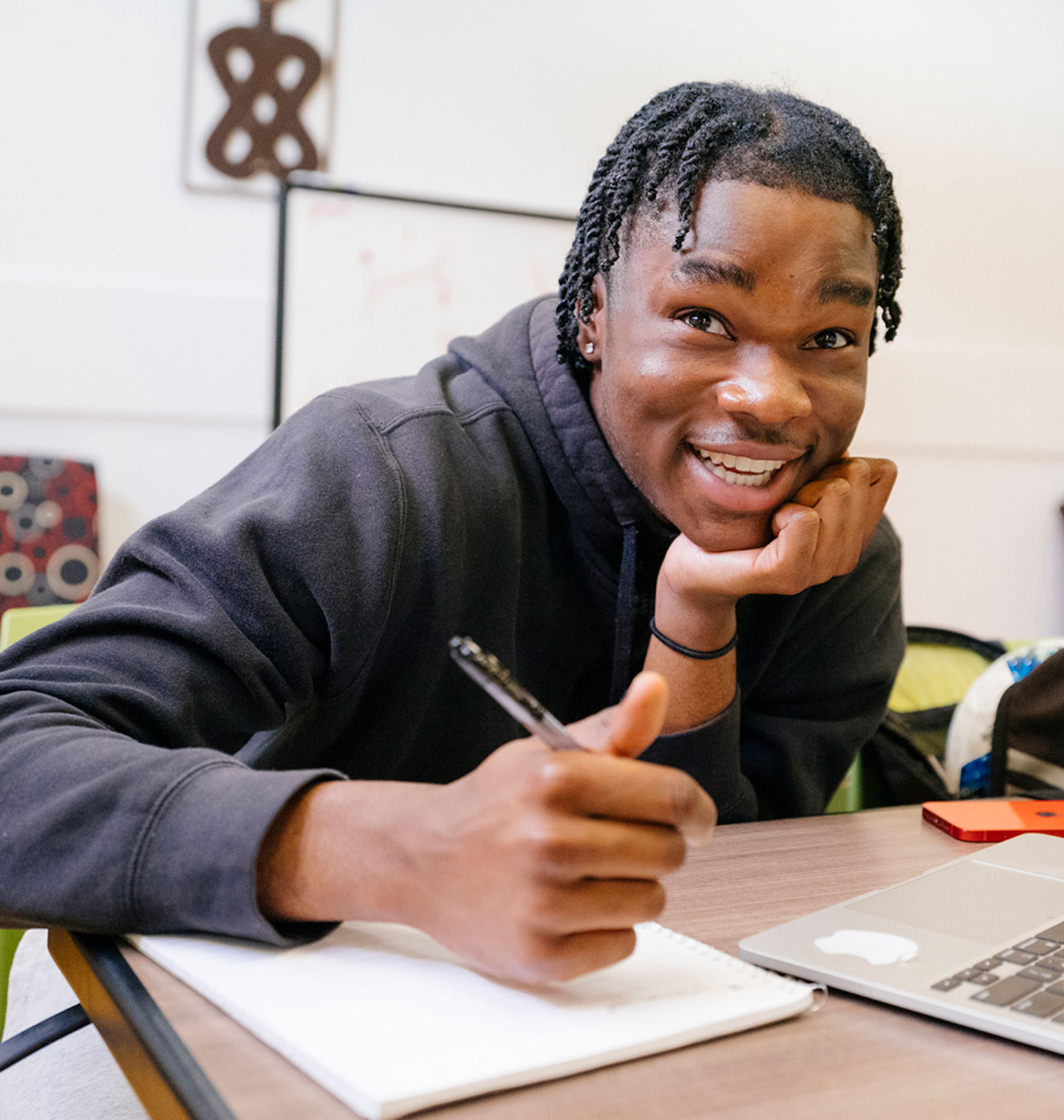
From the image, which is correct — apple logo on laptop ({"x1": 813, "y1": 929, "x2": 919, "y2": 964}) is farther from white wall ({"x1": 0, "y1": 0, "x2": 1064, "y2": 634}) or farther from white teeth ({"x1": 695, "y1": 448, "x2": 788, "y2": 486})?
white wall ({"x1": 0, "y1": 0, "x2": 1064, "y2": 634})

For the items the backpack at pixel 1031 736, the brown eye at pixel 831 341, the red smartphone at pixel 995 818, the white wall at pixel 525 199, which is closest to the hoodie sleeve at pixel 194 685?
the brown eye at pixel 831 341

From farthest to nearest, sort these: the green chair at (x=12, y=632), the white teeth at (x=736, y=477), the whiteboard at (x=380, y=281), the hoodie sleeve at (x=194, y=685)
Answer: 1. the whiteboard at (x=380, y=281)
2. the green chair at (x=12, y=632)
3. the white teeth at (x=736, y=477)
4. the hoodie sleeve at (x=194, y=685)

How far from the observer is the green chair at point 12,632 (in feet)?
3.79

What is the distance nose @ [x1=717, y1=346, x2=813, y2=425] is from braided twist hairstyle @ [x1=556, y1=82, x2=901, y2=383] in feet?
0.38

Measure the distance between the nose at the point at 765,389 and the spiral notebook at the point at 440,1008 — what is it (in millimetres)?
466

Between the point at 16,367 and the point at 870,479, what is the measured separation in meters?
2.09

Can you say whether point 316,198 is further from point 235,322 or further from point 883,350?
point 883,350

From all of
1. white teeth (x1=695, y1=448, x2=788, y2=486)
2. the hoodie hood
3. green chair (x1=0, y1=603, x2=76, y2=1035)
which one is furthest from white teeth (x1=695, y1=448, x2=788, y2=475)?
green chair (x1=0, y1=603, x2=76, y2=1035)

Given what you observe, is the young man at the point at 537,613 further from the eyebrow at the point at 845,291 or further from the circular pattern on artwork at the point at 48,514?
the circular pattern on artwork at the point at 48,514

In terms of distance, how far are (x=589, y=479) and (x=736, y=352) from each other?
211 mm

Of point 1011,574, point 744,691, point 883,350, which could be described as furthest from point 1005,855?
point 1011,574

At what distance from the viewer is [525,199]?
116 inches

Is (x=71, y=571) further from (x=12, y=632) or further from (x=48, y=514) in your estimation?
(x=12, y=632)

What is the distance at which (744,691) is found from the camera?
3.97ft
